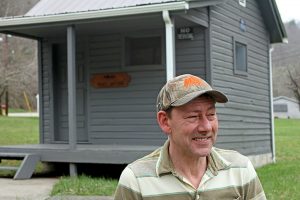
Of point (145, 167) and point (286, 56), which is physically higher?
point (286, 56)

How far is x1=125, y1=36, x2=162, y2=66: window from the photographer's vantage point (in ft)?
37.8

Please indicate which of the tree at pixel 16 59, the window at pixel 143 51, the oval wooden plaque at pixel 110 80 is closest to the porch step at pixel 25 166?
the oval wooden plaque at pixel 110 80

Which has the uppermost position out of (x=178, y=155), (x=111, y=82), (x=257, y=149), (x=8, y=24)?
(x=8, y=24)

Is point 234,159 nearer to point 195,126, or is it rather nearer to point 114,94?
point 195,126

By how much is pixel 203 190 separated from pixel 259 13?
12.6 m

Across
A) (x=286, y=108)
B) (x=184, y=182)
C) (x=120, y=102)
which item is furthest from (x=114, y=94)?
(x=286, y=108)

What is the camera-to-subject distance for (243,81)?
1288 cm

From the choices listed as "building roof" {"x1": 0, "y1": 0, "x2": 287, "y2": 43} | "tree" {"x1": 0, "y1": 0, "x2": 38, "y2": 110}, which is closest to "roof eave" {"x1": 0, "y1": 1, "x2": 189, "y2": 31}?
"building roof" {"x1": 0, "y1": 0, "x2": 287, "y2": 43}

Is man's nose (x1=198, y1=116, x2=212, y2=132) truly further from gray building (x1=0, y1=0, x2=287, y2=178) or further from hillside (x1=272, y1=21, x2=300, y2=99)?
hillside (x1=272, y1=21, x2=300, y2=99)

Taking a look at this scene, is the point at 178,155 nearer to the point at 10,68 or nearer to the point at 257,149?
the point at 257,149

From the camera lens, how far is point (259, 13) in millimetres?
14320

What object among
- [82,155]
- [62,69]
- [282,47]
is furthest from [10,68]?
[282,47]

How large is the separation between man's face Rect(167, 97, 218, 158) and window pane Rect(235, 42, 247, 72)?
10.5 meters

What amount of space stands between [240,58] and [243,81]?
532 millimetres
